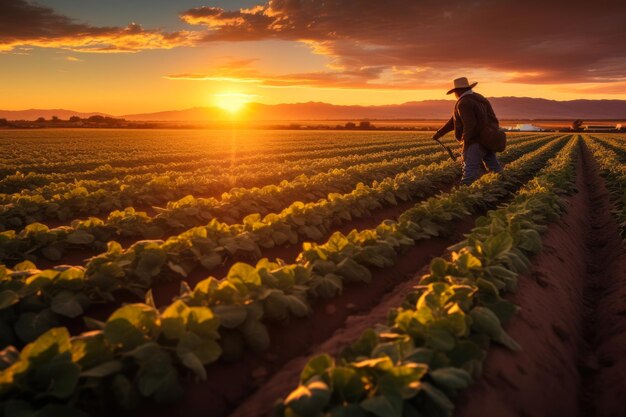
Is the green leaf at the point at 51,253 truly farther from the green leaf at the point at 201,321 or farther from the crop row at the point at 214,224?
the green leaf at the point at 201,321

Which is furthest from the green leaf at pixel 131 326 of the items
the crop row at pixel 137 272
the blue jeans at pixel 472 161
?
the blue jeans at pixel 472 161

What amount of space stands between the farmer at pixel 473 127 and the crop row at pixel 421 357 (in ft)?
22.0

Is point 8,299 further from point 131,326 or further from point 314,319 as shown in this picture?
point 314,319

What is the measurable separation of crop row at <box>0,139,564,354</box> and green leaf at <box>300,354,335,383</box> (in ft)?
3.81

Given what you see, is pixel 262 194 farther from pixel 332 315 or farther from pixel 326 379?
pixel 326 379

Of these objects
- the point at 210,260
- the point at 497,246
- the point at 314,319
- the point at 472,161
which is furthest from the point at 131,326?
the point at 472,161

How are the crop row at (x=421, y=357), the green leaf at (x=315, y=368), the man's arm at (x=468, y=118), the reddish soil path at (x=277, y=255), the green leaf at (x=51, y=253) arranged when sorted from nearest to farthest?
the crop row at (x=421, y=357) → the green leaf at (x=315, y=368) → the reddish soil path at (x=277, y=255) → the green leaf at (x=51, y=253) → the man's arm at (x=468, y=118)

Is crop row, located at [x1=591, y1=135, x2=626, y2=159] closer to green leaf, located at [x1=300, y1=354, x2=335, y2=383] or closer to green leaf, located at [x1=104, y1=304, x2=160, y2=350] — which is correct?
green leaf, located at [x1=300, y1=354, x2=335, y2=383]

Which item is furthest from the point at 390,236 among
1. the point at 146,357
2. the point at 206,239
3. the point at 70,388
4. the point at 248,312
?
the point at 70,388

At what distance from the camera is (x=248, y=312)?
10.9 feet

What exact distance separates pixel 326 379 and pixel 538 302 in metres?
2.82

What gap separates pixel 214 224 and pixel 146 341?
2.93 meters

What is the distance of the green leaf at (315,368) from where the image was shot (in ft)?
7.62

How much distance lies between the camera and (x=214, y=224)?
5613mm
